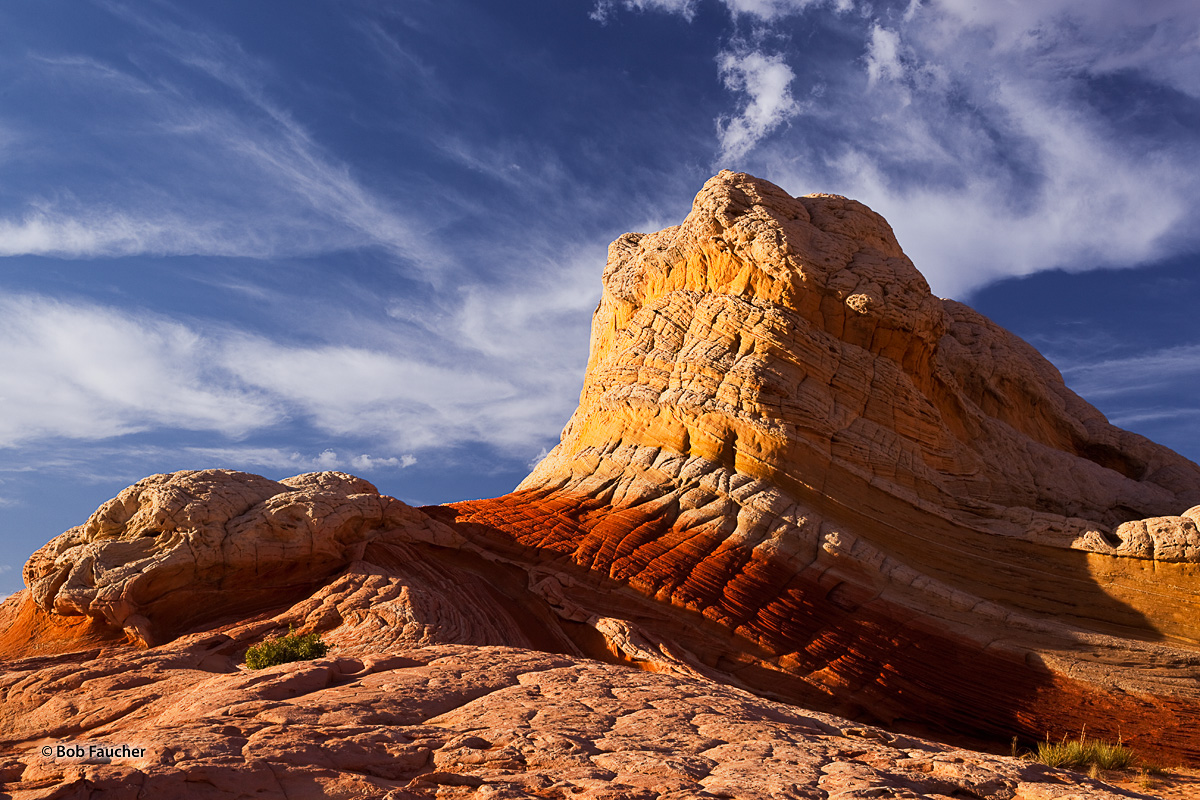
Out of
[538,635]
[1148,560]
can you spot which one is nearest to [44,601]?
[538,635]

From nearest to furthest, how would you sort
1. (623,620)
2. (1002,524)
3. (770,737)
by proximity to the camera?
(770,737) < (623,620) < (1002,524)

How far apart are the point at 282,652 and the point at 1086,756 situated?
545 inches

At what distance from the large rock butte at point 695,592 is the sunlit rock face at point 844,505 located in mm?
80

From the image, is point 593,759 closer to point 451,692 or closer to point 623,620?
point 451,692

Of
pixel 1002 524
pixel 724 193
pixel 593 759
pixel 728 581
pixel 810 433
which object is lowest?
pixel 593 759

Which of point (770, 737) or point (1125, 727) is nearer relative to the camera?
point (770, 737)

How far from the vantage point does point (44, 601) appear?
17.2 m

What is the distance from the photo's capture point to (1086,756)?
14.9 m

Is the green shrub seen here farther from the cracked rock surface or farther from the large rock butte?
the cracked rock surface

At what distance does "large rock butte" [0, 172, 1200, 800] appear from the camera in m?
8.25

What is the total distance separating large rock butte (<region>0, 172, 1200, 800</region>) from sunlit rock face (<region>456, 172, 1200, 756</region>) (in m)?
0.08

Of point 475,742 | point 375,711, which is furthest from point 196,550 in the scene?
point 475,742

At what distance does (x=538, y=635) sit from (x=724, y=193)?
1375 cm

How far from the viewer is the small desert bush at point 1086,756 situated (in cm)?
1454
